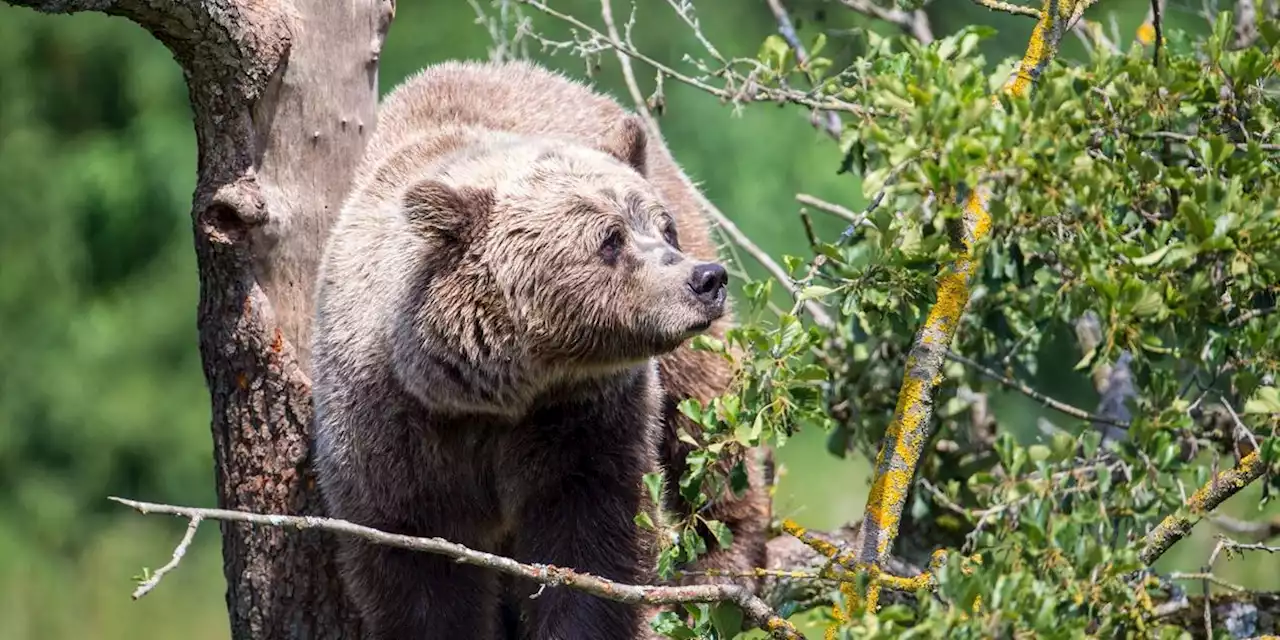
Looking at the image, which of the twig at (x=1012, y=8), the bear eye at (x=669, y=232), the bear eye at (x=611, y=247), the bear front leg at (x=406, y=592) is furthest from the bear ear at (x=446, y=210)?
the twig at (x=1012, y=8)

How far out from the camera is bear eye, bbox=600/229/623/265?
398 centimetres

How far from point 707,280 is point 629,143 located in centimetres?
76

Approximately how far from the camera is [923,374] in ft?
11.1

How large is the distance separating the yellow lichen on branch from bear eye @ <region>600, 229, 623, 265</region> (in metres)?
0.93

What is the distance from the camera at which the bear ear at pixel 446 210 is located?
156 inches

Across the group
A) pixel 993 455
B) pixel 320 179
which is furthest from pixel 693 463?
pixel 993 455

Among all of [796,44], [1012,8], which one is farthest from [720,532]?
[796,44]

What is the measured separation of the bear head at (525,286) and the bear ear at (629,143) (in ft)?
1.06

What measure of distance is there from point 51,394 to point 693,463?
30.2 feet

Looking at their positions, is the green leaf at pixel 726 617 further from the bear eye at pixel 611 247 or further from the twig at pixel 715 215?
the twig at pixel 715 215

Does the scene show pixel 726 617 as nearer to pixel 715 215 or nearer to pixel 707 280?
pixel 707 280

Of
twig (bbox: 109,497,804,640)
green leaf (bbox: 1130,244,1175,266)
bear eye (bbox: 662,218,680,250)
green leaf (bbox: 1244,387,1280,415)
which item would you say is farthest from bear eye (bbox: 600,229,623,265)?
green leaf (bbox: 1244,387,1280,415)

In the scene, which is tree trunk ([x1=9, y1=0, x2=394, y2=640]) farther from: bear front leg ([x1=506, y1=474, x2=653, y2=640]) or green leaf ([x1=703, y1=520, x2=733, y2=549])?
green leaf ([x1=703, y1=520, x2=733, y2=549])

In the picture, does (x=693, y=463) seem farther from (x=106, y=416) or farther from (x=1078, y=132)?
(x=106, y=416)
